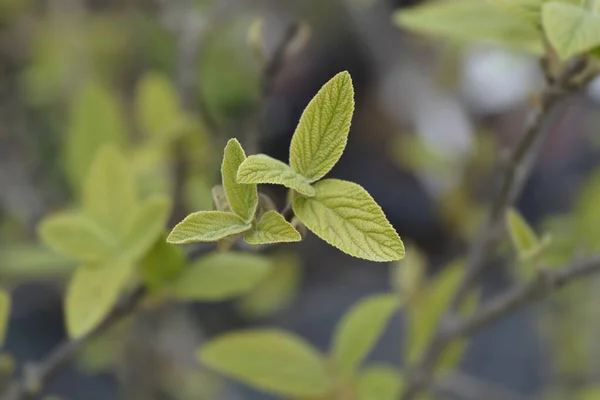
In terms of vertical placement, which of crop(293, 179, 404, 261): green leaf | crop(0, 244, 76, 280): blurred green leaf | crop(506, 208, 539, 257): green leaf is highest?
crop(293, 179, 404, 261): green leaf

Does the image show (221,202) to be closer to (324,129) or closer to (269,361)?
(324,129)

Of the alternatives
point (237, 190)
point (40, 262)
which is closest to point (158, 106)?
point (40, 262)

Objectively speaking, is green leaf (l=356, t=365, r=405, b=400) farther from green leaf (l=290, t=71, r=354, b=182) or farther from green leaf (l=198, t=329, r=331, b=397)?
green leaf (l=290, t=71, r=354, b=182)

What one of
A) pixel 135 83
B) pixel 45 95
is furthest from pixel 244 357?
pixel 135 83

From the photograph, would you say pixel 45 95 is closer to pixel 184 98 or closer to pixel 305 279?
pixel 184 98

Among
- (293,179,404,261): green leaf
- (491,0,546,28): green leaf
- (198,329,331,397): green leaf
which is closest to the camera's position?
(293,179,404,261): green leaf

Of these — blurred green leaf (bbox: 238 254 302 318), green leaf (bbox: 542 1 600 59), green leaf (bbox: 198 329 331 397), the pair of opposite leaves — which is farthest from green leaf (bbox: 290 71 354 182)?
blurred green leaf (bbox: 238 254 302 318)

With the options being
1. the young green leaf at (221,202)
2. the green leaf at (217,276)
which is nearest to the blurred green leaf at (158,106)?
the green leaf at (217,276)
